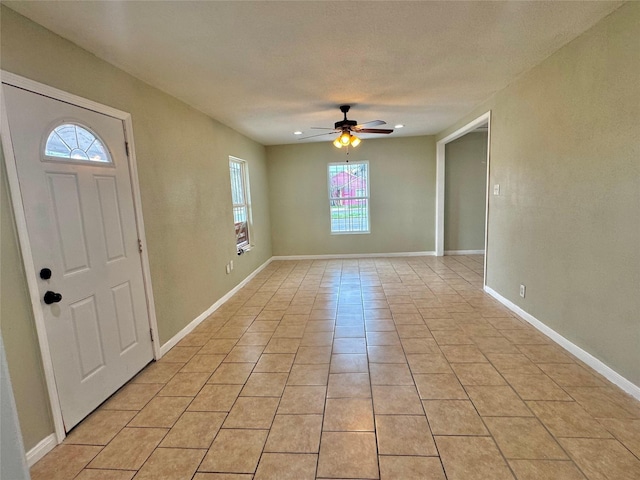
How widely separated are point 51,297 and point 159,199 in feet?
4.18

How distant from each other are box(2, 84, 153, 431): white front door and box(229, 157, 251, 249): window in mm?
2511

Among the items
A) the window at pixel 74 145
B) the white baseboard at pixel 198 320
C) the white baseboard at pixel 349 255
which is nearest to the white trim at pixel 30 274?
the window at pixel 74 145

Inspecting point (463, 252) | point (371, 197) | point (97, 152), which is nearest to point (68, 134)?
point (97, 152)

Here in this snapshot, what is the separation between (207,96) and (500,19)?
2.61 m

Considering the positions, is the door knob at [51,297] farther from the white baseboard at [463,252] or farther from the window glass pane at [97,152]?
the white baseboard at [463,252]

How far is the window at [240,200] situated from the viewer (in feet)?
16.4

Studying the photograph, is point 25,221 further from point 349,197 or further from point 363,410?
point 349,197

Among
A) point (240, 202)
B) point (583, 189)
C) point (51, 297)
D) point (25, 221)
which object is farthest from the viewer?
point (240, 202)

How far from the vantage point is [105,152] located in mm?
2193

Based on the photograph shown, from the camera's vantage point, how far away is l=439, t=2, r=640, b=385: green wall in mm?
1917

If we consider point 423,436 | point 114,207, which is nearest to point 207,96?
point 114,207

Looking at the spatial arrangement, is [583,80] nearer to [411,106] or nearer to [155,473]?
[411,106]

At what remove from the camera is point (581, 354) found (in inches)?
93.1

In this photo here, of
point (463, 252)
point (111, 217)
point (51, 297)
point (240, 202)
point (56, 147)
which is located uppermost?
point (56, 147)
